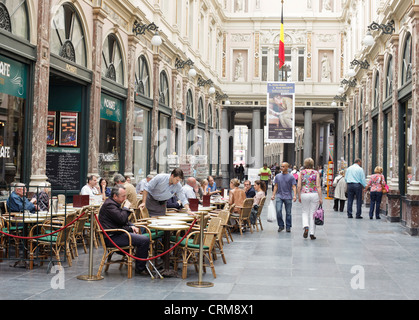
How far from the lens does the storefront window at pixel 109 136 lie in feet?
45.7

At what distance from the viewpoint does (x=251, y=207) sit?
12.1 m

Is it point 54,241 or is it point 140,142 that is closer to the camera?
point 54,241

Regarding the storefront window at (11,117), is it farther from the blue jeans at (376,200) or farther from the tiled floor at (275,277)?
the blue jeans at (376,200)

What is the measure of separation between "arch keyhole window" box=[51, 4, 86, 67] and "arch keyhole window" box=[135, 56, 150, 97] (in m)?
4.02

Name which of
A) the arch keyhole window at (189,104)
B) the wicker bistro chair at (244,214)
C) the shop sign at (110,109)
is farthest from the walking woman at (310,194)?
the arch keyhole window at (189,104)

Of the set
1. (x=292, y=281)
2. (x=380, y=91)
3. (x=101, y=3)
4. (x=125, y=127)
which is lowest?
(x=292, y=281)

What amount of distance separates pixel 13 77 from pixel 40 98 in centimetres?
75

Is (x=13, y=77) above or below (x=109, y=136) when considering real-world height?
above

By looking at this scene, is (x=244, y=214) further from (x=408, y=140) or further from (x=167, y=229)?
(x=408, y=140)

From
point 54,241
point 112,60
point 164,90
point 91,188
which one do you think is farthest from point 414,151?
point 164,90

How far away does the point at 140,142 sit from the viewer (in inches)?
684

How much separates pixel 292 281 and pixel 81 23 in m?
8.38
